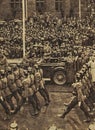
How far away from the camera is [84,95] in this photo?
659 inches

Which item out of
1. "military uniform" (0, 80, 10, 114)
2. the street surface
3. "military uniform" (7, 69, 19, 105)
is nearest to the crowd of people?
the street surface

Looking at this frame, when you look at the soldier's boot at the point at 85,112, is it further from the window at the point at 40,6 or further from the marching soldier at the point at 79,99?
the window at the point at 40,6

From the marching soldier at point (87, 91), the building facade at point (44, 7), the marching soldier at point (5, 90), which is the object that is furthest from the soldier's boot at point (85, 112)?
the building facade at point (44, 7)

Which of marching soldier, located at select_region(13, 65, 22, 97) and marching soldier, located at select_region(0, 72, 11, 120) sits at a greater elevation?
marching soldier, located at select_region(13, 65, 22, 97)

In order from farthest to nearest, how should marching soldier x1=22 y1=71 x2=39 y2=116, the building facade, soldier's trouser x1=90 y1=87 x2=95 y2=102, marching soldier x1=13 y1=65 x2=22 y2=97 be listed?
the building facade → soldier's trouser x1=90 y1=87 x2=95 y2=102 → marching soldier x1=13 y1=65 x2=22 y2=97 → marching soldier x1=22 y1=71 x2=39 y2=116

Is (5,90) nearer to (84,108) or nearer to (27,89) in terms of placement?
(27,89)

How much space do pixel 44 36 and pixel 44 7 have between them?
49.7 feet

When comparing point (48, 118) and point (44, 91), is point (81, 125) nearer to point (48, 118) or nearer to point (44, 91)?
point (48, 118)

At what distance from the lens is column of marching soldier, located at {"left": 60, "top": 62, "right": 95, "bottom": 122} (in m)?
16.3

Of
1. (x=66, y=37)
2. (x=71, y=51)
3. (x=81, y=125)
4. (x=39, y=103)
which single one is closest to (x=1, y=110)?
(x=39, y=103)

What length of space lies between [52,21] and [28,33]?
683cm

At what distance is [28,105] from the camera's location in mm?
19219

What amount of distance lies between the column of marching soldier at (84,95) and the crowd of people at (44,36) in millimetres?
6514

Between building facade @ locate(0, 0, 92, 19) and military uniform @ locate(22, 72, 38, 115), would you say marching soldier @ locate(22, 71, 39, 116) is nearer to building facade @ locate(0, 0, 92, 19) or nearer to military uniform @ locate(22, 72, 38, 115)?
military uniform @ locate(22, 72, 38, 115)
